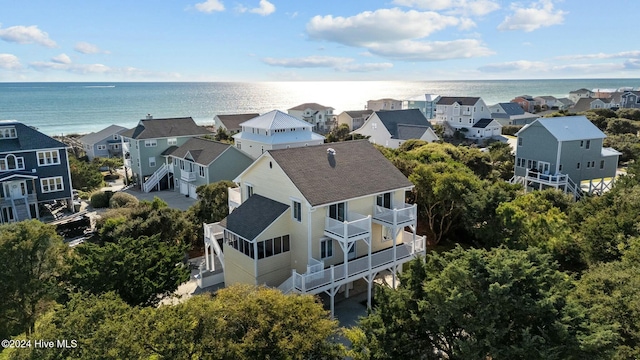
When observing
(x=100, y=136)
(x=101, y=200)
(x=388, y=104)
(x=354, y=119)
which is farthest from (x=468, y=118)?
(x=100, y=136)

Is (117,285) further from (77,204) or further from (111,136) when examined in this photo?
(111,136)

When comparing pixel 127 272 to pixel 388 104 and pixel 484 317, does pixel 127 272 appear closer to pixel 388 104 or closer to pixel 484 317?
pixel 484 317

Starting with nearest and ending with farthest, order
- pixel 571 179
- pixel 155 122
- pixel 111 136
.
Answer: pixel 571 179 < pixel 155 122 < pixel 111 136

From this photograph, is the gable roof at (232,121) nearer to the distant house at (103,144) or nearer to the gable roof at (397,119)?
the distant house at (103,144)

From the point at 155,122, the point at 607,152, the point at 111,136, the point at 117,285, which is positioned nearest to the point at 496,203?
the point at 117,285

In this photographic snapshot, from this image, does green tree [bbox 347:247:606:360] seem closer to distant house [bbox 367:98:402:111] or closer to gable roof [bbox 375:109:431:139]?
gable roof [bbox 375:109:431:139]

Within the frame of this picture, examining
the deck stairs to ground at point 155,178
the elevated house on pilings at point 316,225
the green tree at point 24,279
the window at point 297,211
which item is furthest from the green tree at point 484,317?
the deck stairs to ground at point 155,178
